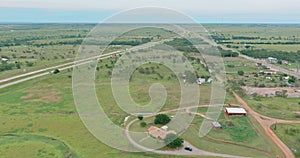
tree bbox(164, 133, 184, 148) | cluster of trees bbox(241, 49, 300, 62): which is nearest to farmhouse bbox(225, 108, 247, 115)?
tree bbox(164, 133, 184, 148)

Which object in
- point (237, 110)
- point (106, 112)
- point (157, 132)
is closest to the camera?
point (157, 132)

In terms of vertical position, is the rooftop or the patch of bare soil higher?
the rooftop

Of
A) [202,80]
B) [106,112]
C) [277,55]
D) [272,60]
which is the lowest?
[106,112]

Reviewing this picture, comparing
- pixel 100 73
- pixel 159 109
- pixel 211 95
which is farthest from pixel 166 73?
pixel 159 109

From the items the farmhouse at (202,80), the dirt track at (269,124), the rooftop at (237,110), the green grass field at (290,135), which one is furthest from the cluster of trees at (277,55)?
the green grass field at (290,135)

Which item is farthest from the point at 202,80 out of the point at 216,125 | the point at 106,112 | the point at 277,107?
the point at 106,112

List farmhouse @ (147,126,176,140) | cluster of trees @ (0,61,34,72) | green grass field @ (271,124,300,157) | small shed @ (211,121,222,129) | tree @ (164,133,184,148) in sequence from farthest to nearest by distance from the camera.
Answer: cluster of trees @ (0,61,34,72) < small shed @ (211,121,222,129) < farmhouse @ (147,126,176,140) < green grass field @ (271,124,300,157) < tree @ (164,133,184,148)

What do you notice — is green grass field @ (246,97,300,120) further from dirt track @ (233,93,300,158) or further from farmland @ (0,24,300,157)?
dirt track @ (233,93,300,158)

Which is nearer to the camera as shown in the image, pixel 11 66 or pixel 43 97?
pixel 43 97

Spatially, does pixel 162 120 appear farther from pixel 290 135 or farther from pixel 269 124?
pixel 290 135
